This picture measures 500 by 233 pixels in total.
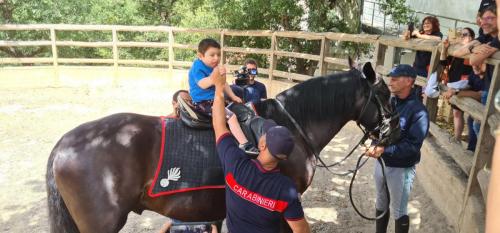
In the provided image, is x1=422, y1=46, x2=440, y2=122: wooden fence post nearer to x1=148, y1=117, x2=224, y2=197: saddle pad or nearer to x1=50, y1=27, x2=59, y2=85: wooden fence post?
x1=148, y1=117, x2=224, y2=197: saddle pad

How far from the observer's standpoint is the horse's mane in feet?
9.77

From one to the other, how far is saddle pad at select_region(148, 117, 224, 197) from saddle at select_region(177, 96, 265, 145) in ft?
0.17

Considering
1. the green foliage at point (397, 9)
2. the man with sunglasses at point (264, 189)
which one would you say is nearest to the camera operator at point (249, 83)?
the man with sunglasses at point (264, 189)

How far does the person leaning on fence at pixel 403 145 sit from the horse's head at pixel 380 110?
0.32 feet

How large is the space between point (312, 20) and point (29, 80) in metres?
8.44

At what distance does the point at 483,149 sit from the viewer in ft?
11.1

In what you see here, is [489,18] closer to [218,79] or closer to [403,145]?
[403,145]

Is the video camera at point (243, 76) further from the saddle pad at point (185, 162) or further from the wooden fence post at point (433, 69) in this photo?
the saddle pad at point (185, 162)

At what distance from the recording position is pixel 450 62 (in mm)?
4629

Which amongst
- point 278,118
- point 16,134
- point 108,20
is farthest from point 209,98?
point 108,20

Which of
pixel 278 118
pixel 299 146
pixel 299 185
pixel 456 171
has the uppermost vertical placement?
pixel 278 118

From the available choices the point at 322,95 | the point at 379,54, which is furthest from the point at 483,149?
the point at 379,54

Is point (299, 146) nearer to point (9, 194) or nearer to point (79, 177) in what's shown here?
point (79, 177)

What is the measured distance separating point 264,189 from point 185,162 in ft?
2.83
